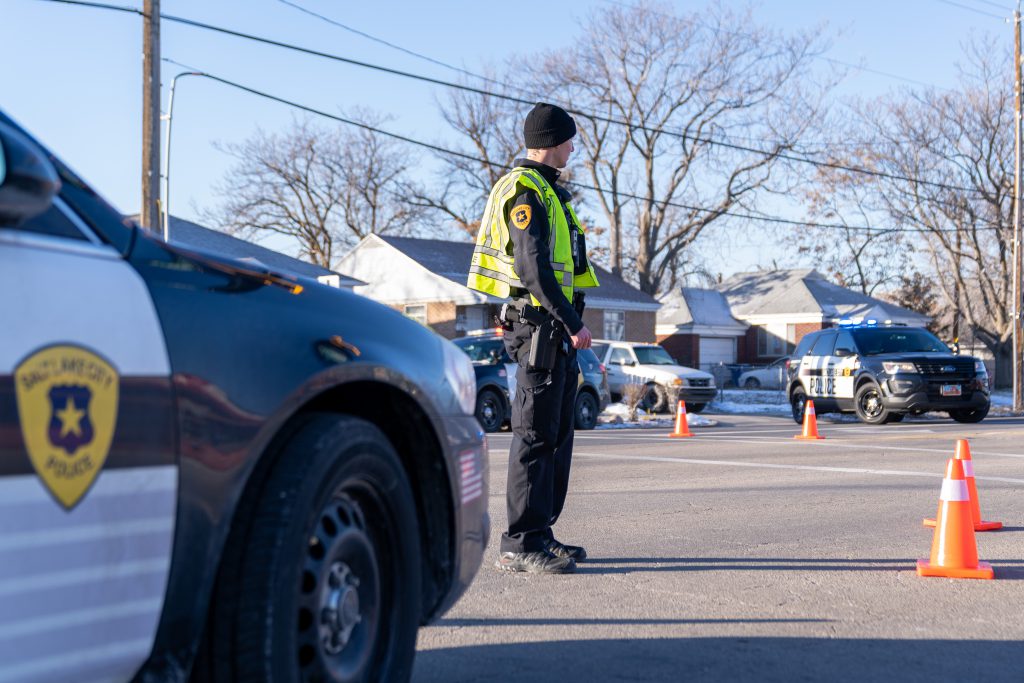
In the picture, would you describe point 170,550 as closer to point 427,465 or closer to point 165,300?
point 165,300

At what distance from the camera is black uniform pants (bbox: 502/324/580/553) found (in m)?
5.34

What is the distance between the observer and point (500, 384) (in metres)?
18.3

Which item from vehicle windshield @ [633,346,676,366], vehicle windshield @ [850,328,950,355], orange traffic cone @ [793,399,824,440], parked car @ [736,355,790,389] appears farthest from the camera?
parked car @ [736,355,790,389]

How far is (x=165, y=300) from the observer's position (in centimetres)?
234

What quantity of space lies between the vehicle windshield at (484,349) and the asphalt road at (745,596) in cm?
994

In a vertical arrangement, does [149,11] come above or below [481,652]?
above

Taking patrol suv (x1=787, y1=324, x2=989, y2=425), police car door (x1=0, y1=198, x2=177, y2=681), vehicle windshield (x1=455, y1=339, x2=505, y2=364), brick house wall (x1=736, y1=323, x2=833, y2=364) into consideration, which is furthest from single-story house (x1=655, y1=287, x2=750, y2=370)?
police car door (x1=0, y1=198, x2=177, y2=681)

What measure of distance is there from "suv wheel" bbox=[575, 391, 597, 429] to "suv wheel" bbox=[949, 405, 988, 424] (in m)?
6.20

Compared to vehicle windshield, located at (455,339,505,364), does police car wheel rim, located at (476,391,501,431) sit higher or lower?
lower

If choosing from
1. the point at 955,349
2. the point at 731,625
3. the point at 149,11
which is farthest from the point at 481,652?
the point at 955,349

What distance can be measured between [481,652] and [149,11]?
16123 millimetres

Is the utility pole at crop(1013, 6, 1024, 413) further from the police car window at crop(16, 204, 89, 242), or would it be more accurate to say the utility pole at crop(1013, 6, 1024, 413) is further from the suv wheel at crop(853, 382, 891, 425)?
the police car window at crop(16, 204, 89, 242)

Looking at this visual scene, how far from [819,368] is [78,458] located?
19.3 m

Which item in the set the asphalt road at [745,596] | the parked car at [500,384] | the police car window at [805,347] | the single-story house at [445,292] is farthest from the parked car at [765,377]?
the asphalt road at [745,596]
